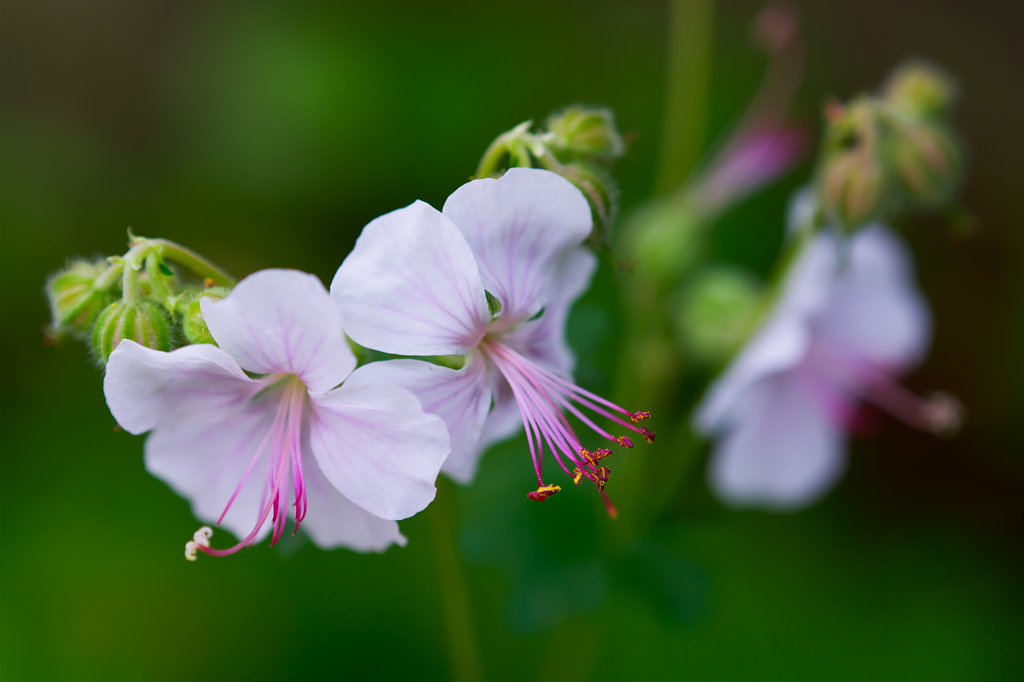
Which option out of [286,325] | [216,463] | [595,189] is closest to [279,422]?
[216,463]

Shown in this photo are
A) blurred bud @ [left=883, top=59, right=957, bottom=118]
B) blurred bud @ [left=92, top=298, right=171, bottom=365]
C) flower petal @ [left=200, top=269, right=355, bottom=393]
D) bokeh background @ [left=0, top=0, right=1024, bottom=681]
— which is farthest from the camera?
bokeh background @ [left=0, top=0, right=1024, bottom=681]

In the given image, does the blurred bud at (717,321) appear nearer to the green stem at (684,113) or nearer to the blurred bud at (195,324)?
the green stem at (684,113)

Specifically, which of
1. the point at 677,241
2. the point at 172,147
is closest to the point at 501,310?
the point at 677,241

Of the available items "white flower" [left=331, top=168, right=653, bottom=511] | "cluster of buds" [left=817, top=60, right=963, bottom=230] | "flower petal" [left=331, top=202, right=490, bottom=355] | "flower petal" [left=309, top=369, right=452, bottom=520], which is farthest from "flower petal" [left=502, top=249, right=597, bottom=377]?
"cluster of buds" [left=817, top=60, right=963, bottom=230]

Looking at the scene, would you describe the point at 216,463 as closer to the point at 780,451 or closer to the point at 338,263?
the point at 780,451

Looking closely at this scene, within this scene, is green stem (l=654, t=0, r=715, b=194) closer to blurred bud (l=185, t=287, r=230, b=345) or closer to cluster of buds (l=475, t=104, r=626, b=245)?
cluster of buds (l=475, t=104, r=626, b=245)

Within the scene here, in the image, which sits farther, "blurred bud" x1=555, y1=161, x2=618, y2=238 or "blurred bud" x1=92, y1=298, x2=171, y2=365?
"blurred bud" x1=555, y1=161, x2=618, y2=238

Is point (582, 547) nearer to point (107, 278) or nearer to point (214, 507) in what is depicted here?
point (214, 507)
